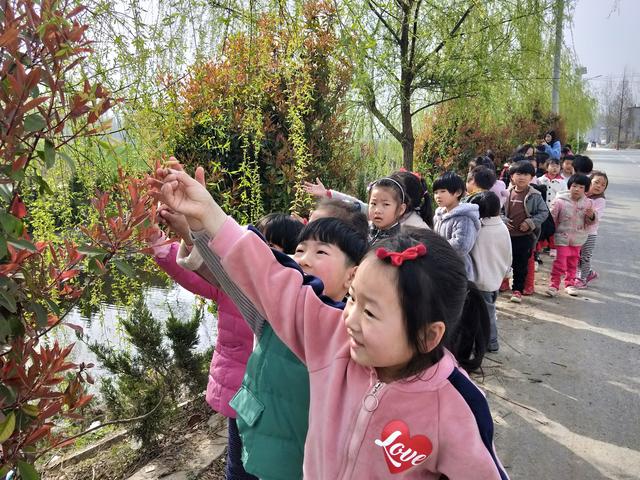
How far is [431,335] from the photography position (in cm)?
123

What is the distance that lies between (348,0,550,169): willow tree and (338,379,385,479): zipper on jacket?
162 inches

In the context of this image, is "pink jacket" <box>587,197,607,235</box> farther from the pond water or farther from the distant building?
the distant building

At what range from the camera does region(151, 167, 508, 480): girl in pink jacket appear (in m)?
1.18

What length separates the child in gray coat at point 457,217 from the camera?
381cm

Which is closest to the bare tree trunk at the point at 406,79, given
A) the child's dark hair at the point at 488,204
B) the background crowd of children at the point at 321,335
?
the child's dark hair at the point at 488,204

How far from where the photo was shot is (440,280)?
1238 millimetres

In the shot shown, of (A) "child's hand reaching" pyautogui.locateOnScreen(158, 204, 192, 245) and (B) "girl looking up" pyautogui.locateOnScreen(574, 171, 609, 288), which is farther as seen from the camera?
(B) "girl looking up" pyautogui.locateOnScreen(574, 171, 609, 288)

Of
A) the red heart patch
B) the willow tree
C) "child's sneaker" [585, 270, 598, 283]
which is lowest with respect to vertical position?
"child's sneaker" [585, 270, 598, 283]

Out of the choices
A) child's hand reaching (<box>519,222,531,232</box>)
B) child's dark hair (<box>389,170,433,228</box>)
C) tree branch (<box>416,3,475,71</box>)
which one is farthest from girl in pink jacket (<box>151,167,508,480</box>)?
tree branch (<box>416,3,475,71</box>)

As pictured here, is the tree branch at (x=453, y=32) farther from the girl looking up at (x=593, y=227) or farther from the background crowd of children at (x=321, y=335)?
the background crowd of children at (x=321, y=335)

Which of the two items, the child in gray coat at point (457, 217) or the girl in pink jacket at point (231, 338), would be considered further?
the child in gray coat at point (457, 217)

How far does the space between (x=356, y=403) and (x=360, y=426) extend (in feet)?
0.19

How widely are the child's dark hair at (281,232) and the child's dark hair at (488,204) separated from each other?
254 cm

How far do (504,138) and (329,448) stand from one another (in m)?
10.4
